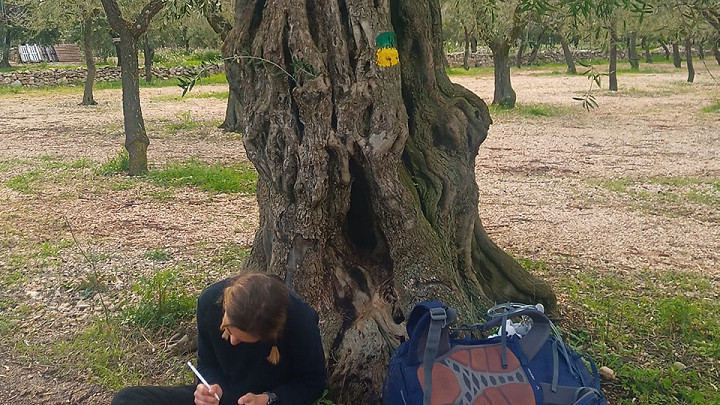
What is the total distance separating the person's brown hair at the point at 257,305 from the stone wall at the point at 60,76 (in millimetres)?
23737

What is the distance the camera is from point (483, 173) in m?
9.76

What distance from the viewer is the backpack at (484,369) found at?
2.54 metres

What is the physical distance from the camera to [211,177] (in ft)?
29.6

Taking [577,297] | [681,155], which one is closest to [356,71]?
[577,297]

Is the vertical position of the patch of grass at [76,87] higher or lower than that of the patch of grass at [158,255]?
higher

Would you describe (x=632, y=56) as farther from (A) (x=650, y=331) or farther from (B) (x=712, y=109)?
(A) (x=650, y=331)

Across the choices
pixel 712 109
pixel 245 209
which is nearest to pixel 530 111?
pixel 712 109

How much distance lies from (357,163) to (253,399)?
4.05 ft

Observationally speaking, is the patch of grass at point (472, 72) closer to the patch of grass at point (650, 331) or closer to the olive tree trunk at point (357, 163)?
the patch of grass at point (650, 331)

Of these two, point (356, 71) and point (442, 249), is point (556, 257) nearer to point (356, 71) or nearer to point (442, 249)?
point (442, 249)

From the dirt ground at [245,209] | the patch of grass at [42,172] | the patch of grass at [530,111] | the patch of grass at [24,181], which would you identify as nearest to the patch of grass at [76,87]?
the dirt ground at [245,209]

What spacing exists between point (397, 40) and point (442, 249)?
3.61 feet

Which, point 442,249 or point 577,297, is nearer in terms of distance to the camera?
point 442,249

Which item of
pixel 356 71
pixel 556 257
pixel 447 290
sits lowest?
pixel 556 257
